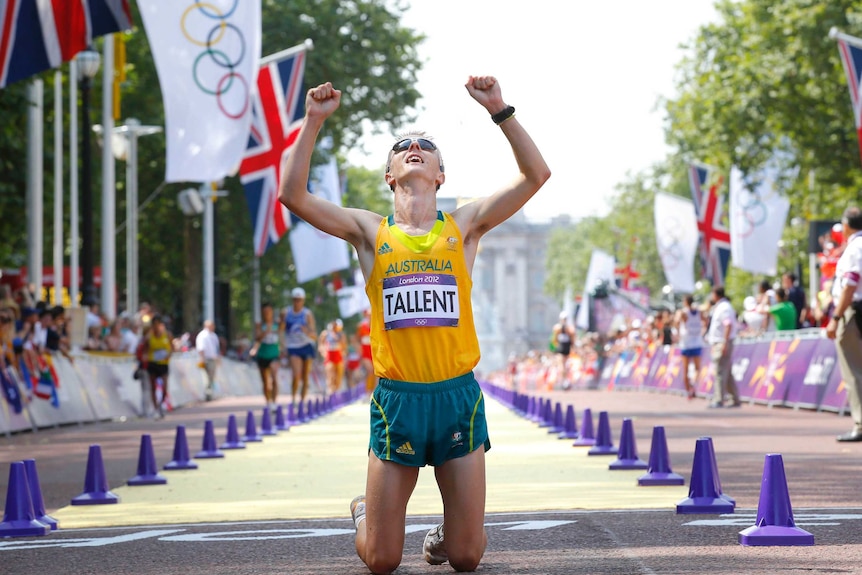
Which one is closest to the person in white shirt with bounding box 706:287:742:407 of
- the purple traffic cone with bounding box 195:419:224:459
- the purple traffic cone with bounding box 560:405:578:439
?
the purple traffic cone with bounding box 560:405:578:439

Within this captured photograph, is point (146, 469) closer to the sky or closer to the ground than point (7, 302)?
closer to the ground

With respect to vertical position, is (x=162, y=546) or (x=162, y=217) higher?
(x=162, y=217)

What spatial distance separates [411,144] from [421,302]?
0.75 meters

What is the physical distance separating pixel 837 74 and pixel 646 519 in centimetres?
3098

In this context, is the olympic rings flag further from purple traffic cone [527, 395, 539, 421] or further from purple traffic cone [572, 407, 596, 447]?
purple traffic cone [572, 407, 596, 447]

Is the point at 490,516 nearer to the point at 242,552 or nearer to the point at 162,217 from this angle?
the point at 242,552

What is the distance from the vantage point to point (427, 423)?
7.09 metres

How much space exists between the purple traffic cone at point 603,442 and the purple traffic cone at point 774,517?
6.82 metres

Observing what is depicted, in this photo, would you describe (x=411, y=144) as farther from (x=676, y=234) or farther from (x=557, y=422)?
(x=676, y=234)

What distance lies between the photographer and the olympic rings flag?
21812mm

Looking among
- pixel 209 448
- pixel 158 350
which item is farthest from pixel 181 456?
pixel 158 350

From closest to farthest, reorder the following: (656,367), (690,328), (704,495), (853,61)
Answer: (704,495), (853,61), (690,328), (656,367)

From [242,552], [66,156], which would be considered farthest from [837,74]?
[242,552]

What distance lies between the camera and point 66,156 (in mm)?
44312
